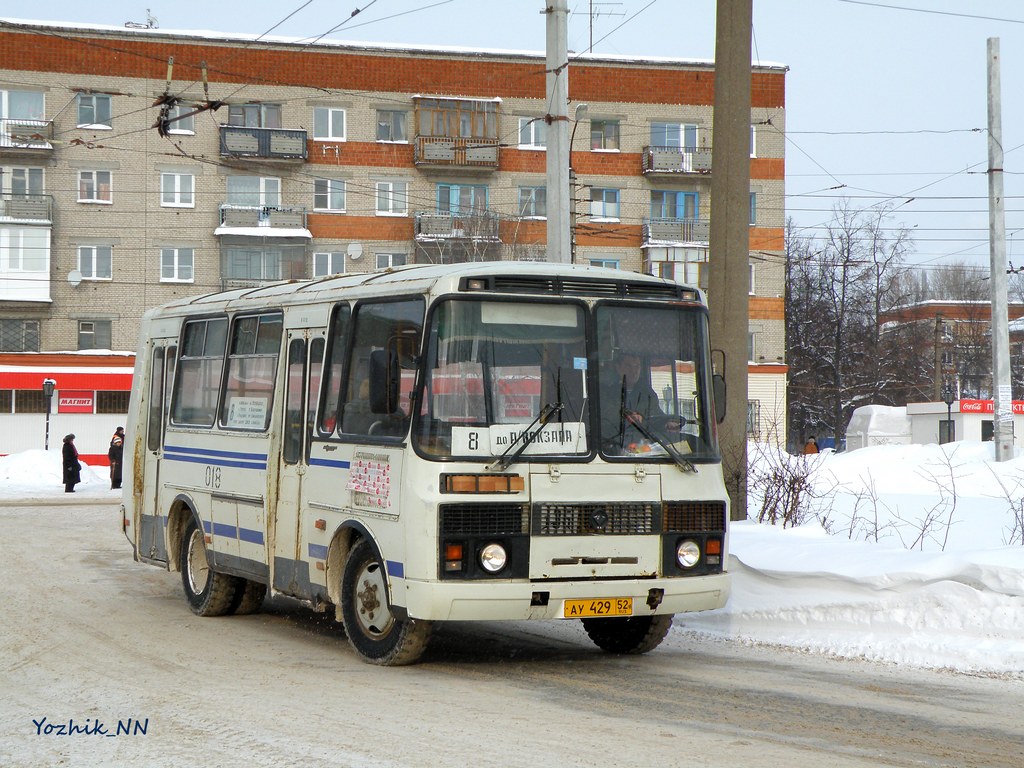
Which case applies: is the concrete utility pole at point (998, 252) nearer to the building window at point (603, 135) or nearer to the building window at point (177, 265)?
the building window at point (603, 135)

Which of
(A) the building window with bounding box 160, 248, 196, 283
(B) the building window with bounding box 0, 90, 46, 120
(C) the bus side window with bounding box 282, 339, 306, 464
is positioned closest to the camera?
(C) the bus side window with bounding box 282, 339, 306, 464

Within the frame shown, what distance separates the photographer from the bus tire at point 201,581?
1252 cm

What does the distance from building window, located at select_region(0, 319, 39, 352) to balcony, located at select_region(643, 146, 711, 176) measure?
25384 millimetres

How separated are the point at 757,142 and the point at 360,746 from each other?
2181 inches

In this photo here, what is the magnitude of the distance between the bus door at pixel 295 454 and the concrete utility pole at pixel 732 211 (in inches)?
183

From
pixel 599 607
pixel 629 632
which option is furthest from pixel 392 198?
pixel 599 607

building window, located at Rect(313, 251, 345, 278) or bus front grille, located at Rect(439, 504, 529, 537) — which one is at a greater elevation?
building window, located at Rect(313, 251, 345, 278)

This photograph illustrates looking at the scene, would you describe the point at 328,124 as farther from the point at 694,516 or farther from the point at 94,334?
the point at 694,516

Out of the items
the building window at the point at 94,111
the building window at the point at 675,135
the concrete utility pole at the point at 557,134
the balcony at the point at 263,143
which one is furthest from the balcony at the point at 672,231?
the concrete utility pole at the point at 557,134

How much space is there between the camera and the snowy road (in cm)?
680

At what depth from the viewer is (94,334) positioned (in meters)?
53.7

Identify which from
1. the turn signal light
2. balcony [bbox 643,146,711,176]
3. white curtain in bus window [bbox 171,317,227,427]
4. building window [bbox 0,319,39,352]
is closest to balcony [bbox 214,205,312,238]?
building window [bbox 0,319,39,352]

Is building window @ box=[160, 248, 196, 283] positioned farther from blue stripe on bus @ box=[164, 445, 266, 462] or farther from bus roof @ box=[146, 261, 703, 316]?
bus roof @ box=[146, 261, 703, 316]

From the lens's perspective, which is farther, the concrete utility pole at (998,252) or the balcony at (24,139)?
the balcony at (24,139)
